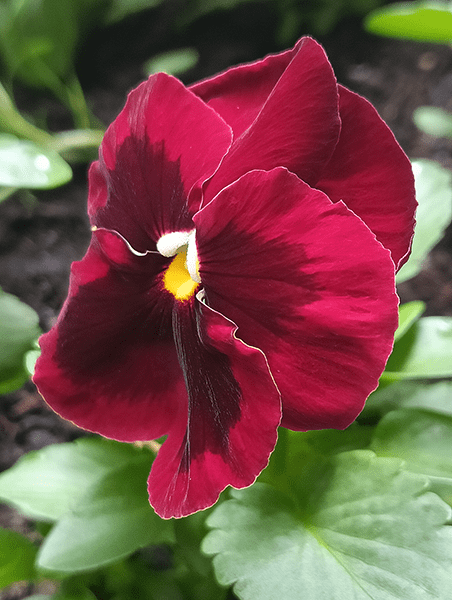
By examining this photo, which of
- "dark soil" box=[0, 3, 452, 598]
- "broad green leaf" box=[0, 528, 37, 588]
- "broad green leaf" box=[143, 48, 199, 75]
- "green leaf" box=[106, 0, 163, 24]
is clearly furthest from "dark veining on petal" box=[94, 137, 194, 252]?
"green leaf" box=[106, 0, 163, 24]

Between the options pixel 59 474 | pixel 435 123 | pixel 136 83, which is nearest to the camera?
pixel 59 474

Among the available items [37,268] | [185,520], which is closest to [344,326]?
[185,520]

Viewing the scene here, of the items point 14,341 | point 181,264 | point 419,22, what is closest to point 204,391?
point 181,264

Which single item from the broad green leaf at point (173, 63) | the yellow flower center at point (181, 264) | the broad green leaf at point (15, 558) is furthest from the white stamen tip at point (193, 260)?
the broad green leaf at point (173, 63)

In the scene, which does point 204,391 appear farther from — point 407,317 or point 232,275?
point 407,317

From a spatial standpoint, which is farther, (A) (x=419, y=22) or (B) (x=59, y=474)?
(A) (x=419, y=22)

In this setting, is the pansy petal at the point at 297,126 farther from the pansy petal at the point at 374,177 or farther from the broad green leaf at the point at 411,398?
the broad green leaf at the point at 411,398

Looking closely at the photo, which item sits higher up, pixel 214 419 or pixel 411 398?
pixel 214 419
